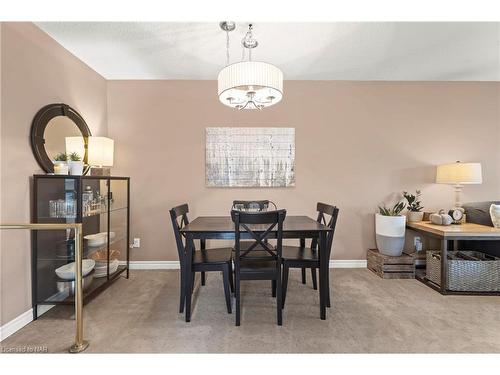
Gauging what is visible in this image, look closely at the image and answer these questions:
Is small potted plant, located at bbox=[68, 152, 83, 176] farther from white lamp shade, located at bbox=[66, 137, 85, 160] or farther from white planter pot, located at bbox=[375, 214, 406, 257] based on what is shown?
white planter pot, located at bbox=[375, 214, 406, 257]

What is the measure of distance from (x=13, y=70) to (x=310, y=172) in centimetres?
305

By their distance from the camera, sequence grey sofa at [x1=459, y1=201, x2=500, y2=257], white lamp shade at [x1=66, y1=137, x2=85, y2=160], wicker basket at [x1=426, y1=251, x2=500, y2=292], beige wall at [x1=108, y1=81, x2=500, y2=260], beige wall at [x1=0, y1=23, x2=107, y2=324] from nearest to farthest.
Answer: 1. beige wall at [x1=0, y1=23, x2=107, y2=324]
2. white lamp shade at [x1=66, y1=137, x2=85, y2=160]
3. wicker basket at [x1=426, y1=251, x2=500, y2=292]
4. grey sofa at [x1=459, y1=201, x2=500, y2=257]
5. beige wall at [x1=108, y1=81, x2=500, y2=260]

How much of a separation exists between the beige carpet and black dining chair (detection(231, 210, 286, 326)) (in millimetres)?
232

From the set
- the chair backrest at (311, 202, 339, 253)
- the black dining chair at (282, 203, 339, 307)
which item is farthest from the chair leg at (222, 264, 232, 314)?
the chair backrest at (311, 202, 339, 253)

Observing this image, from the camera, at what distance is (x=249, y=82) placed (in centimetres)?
176

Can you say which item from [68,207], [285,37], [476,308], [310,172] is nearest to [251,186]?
[310,172]

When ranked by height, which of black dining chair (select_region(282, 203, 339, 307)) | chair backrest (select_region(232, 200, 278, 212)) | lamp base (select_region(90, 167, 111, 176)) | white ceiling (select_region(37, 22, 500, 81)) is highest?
white ceiling (select_region(37, 22, 500, 81))

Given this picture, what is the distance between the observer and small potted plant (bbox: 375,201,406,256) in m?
2.93

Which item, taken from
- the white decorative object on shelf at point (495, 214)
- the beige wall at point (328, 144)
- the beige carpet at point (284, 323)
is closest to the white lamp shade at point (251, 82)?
the beige wall at point (328, 144)

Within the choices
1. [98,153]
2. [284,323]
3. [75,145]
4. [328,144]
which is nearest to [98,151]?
[98,153]

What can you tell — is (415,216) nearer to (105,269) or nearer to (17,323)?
(105,269)

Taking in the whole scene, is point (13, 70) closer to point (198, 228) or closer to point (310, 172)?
point (198, 228)

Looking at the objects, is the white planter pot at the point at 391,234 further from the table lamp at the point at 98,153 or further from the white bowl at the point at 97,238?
the table lamp at the point at 98,153

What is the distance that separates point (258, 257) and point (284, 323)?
54 centimetres
